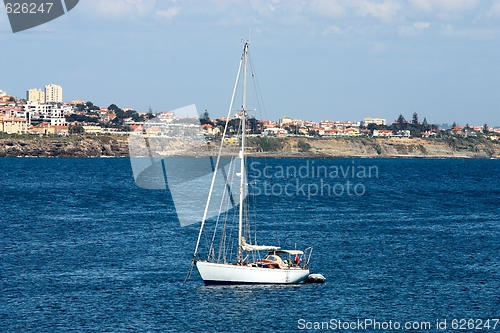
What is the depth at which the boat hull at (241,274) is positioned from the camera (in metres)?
38.8

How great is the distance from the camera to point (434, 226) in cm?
6556

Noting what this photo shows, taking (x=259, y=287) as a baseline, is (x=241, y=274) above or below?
above

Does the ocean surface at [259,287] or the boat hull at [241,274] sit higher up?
the boat hull at [241,274]

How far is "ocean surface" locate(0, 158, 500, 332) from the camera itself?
112 ft

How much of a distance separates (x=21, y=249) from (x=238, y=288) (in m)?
18.3

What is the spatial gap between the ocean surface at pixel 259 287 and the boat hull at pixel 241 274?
20.7 inches

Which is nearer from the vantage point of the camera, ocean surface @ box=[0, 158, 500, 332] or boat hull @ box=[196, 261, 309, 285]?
ocean surface @ box=[0, 158, 500, 332]

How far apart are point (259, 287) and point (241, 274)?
3.85ft

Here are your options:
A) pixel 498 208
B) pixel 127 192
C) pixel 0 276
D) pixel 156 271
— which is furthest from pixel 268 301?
pixel 127 192

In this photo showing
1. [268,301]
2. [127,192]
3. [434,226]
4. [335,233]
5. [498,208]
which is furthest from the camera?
[127,192]

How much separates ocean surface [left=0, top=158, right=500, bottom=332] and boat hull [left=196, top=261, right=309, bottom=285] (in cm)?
53

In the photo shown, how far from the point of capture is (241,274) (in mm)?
39094

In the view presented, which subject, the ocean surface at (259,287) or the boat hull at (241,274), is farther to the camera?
the boat hull at (241,274)

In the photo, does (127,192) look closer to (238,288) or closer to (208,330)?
(238,288)
